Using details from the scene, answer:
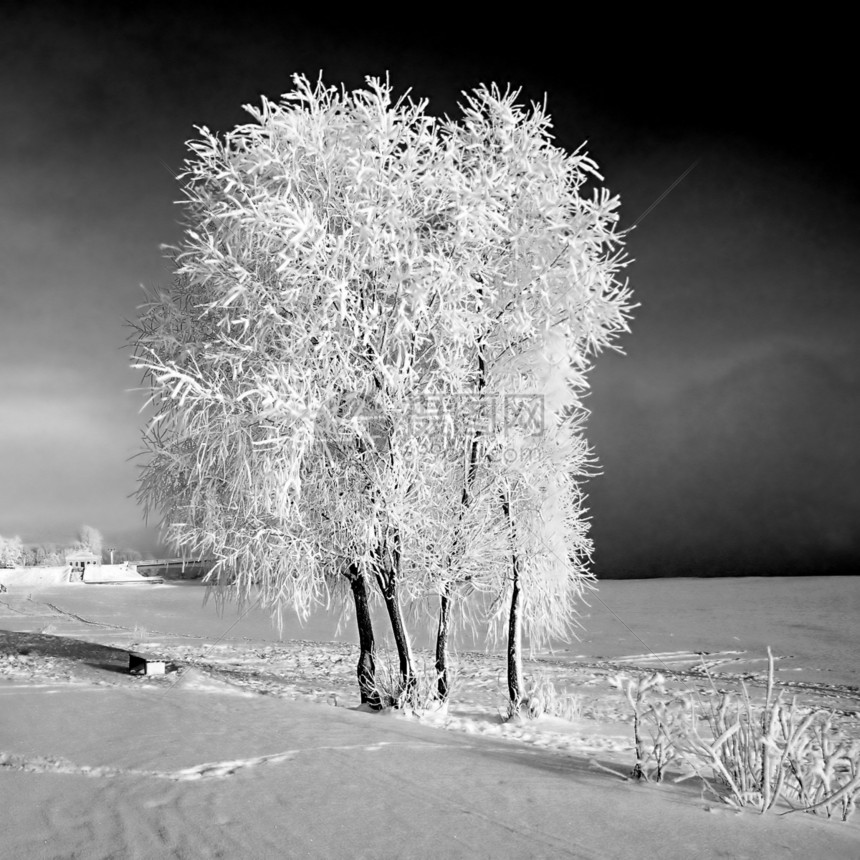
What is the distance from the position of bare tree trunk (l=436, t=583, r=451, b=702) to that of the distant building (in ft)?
228

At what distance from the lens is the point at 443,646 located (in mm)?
10828

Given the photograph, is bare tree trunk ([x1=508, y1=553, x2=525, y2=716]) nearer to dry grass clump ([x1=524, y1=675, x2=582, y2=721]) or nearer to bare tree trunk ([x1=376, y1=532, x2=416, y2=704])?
dry grass clump ([x1=524, y1=675, x2=582, y2=721])

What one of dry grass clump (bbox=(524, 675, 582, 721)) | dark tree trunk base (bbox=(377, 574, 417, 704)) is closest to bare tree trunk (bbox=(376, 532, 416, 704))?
dark tree trunk base (bbox=(377, 574, 417, 704))

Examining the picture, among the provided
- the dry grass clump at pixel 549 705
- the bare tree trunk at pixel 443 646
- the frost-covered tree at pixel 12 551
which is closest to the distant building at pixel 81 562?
the frost-covered tree at pixel 12 551

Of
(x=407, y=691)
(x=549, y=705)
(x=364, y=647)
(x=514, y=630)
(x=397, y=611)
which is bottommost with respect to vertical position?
(x=549, y=705)

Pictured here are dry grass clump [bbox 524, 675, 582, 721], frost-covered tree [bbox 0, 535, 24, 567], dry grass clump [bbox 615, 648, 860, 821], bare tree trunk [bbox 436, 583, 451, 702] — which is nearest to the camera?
dry grass clump [bbox 615, 648, 860, 821]

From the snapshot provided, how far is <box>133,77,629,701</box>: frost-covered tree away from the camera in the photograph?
9422 millimetres

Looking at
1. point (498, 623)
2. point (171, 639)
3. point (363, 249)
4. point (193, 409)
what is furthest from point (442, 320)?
point (171, 639)

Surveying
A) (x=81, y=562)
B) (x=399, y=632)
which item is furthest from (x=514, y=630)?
(x=81, y=562)

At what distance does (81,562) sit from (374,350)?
81.6m

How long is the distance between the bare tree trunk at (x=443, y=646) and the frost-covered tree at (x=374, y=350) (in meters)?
0.05

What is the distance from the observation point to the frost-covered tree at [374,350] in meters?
9.42

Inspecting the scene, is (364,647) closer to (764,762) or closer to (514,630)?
(514,630)

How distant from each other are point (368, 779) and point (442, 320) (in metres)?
6.47
